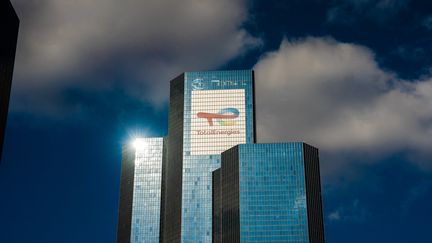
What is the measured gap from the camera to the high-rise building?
128 meters

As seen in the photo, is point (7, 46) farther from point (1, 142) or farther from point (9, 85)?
point (1, 142)

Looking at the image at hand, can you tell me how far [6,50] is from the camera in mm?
131750

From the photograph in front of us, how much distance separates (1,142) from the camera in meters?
127

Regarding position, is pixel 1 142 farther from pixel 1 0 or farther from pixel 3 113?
pixel 1 0

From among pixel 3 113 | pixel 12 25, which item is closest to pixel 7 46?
pixel 12 25

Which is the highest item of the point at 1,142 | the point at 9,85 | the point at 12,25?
the point at 12,25

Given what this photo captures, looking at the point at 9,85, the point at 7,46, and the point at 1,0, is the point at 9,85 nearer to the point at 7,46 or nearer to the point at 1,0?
the point at 7,46

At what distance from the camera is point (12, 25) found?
132 m

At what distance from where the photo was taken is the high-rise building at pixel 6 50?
128m

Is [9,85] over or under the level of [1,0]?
under

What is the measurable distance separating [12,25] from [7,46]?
392 cm

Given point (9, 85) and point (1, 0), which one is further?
point (9, 85)

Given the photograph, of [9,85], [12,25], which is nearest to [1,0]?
[12,25]

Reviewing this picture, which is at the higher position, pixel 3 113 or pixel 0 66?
pixel 0 66
